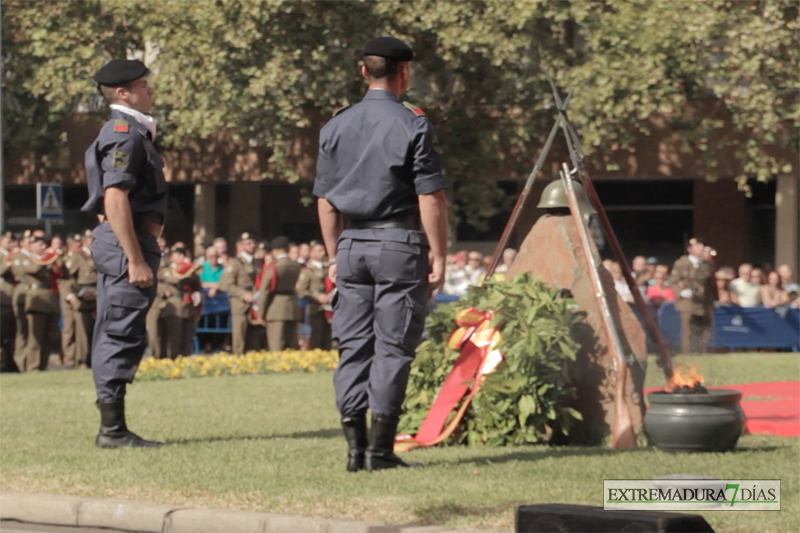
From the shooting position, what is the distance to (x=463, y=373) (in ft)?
28.3

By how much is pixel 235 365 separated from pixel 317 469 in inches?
377

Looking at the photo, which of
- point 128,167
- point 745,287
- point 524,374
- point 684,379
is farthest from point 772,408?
point 745,287

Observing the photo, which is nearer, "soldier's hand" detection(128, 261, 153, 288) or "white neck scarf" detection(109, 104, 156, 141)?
"soldier's hand" detection(128, 261, 153, 288)

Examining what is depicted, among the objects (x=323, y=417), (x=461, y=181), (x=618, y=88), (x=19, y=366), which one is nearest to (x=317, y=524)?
(x=323, y=417)

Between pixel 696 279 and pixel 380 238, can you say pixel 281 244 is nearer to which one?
pixel 696 279

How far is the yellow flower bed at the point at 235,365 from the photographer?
52.3ft

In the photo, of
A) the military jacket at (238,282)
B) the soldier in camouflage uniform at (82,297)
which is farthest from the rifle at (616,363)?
the military jacket at (238,282)

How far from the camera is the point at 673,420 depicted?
26.1ft

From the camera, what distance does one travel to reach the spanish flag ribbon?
8.49 m

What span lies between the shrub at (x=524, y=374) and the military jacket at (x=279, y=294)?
11246 millimetres

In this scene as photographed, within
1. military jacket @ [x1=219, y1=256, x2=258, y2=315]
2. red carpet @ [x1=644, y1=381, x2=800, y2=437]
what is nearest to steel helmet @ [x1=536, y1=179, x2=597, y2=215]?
red carpet @ [x1=644, y1=381, x2=800, y2=437]

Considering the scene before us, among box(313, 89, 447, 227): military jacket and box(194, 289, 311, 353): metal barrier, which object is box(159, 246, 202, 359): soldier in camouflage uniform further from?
box(313, 89, 447, 227): military jacket

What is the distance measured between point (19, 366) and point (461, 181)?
43.0 ft

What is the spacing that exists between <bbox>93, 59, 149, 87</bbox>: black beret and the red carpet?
3.59 meters
